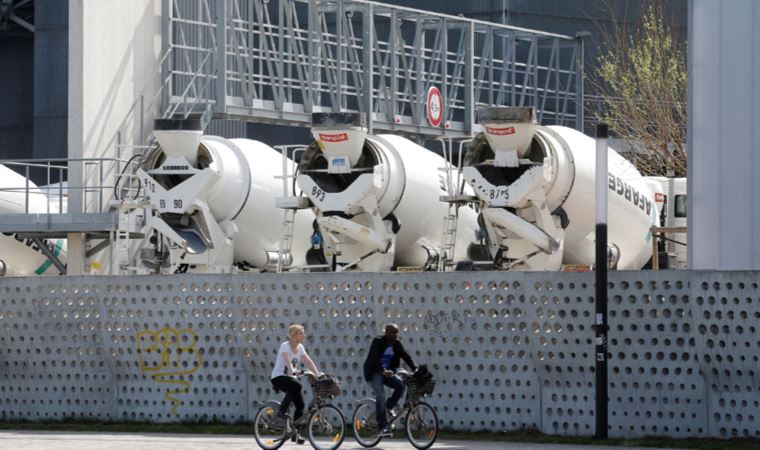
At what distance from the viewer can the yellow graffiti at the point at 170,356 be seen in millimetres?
22984

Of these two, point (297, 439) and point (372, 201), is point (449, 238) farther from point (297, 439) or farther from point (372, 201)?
point (297, 439)

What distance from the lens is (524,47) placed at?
51531mm

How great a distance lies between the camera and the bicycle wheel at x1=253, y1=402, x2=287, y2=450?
1908 centimetres

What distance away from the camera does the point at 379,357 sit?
63.3 ft

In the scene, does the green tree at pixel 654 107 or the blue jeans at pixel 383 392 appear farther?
the green tree at pixel 654 107

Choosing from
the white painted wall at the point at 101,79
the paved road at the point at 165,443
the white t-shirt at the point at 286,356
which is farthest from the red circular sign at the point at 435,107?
the white t-shirt at the point at 286,356

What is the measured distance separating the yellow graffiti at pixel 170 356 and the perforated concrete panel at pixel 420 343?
0.01 meters

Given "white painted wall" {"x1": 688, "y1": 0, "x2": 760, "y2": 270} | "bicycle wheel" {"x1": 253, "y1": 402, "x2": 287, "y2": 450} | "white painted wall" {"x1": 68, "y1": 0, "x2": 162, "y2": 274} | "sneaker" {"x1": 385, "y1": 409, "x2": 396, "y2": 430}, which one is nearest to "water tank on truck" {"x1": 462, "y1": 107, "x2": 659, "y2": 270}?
"white painted wall" {"x1": 688, "y1": 0, "x2": 760, "y2": 270}

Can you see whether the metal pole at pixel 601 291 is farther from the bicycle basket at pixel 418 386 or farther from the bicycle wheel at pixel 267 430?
the bicycle wheel at pixel 267 430

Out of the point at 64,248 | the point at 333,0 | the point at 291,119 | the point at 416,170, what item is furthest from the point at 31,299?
the point at 333,0

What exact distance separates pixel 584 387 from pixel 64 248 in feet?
54.5

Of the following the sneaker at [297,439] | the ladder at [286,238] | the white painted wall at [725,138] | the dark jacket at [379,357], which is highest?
the white painted wall at [725,138]

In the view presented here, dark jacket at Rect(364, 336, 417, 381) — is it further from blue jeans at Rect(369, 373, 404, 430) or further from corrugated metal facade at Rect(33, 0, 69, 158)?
corrugated metal facade at Rect(33, 0, 69, 158)

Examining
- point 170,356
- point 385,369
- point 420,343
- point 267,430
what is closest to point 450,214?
point 420,343
